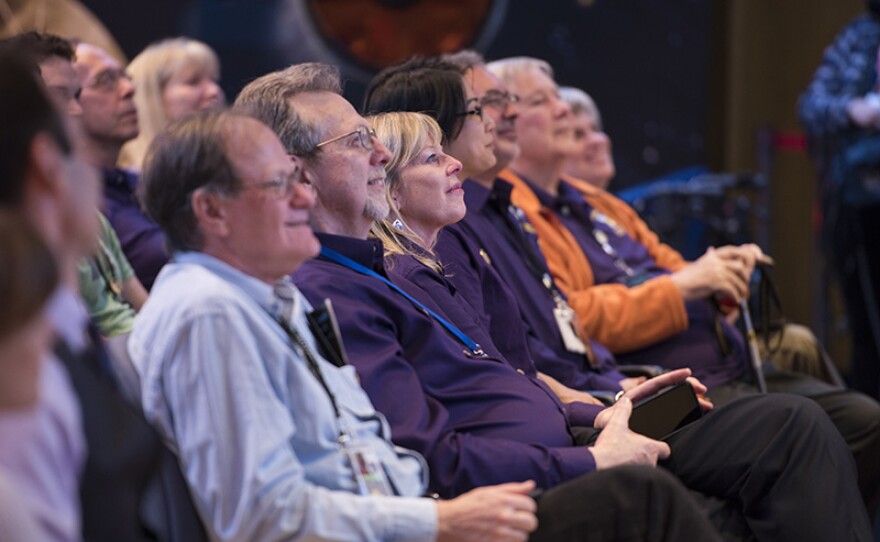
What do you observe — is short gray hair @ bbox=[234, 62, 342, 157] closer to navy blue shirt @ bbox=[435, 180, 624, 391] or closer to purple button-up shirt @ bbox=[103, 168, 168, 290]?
navy blue shirt @ bbox=[435, 180, 624, 391]

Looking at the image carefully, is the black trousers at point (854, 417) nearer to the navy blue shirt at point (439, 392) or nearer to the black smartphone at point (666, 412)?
the black smartphone at point (666, 412)

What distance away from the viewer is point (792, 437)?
2.32 m

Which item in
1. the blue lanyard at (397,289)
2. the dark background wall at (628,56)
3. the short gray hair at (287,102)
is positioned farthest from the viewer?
the dark background wall at (628,56)

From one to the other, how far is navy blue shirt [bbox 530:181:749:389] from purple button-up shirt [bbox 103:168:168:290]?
116 cm

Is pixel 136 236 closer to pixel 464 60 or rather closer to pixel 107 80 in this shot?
pixel 107 80

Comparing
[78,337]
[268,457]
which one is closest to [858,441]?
[268,457]

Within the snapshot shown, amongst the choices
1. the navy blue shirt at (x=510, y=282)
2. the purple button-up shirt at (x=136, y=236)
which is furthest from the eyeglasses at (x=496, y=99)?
the purple button-up shirt at (x=136, y=236)

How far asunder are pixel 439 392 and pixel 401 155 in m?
0.65

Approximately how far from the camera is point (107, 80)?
3.49m

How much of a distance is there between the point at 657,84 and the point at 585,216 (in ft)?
9.54

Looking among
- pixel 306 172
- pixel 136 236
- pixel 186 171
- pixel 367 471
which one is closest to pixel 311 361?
pixel 367 471

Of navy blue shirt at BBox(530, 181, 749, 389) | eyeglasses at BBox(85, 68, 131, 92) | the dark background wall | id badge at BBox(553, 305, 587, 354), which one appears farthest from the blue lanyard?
the dark background wall

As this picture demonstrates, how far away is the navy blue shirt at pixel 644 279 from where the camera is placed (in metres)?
3.47

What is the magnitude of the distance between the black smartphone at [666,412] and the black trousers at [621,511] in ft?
1.68
